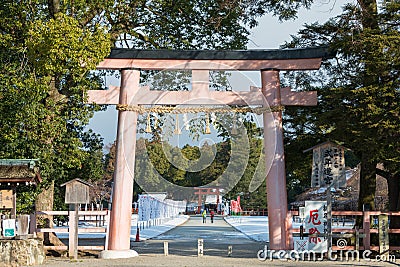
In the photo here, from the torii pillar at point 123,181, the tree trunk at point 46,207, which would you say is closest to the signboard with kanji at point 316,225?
the torii pillar at point 123,181

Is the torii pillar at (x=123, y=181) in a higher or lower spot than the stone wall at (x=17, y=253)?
higher

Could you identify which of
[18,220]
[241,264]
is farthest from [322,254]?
[18,220]

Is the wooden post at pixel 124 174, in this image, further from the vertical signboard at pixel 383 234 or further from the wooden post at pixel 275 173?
the vertical signboard at pixel 383 234

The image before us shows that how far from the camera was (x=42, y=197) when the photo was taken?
16.5 metres

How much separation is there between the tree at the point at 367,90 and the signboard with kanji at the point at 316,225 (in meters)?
1.65

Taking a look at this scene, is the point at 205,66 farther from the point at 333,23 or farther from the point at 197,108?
the point at 333,23

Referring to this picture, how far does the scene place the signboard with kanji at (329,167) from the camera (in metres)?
12.9

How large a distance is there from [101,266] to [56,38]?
17.5ft

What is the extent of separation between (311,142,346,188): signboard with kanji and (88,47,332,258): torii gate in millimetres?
913

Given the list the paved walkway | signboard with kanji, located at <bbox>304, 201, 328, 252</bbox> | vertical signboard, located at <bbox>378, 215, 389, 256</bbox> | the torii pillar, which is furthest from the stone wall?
vertical signboard, located at <bbox>378, 215, 389, 256</bbox>

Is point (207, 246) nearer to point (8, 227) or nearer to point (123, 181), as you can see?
point (123, 181)

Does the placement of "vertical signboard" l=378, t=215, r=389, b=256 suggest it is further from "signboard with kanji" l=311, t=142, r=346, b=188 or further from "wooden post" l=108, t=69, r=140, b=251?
"wooden post" l=108, t=69, r=140, b=251

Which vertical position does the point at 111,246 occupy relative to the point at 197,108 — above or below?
below

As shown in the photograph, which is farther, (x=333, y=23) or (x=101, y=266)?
(x=333, y=23)
